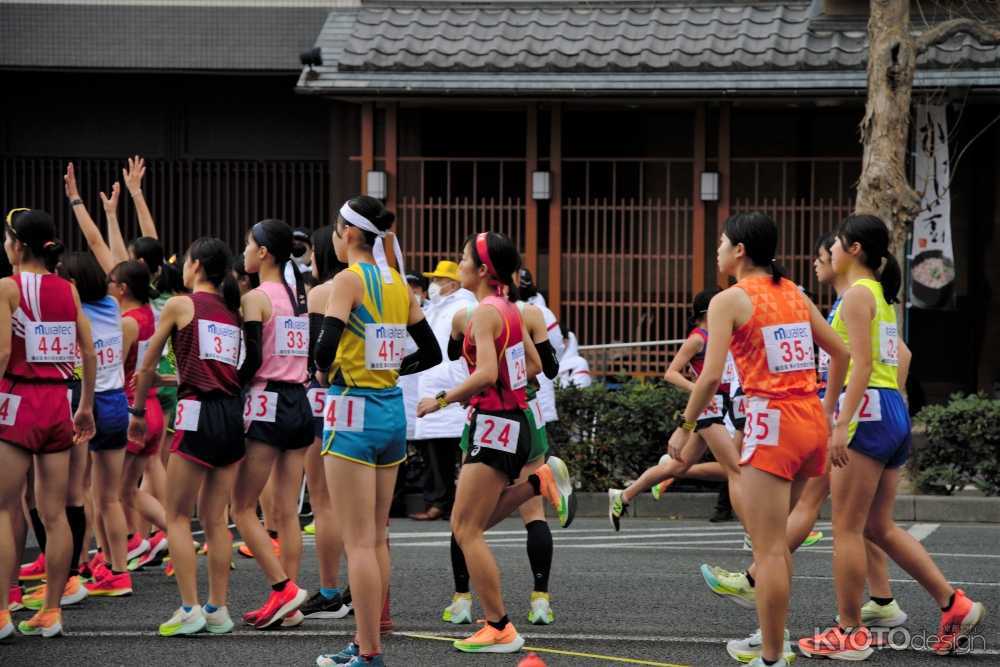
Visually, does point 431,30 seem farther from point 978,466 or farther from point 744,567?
point 744,567

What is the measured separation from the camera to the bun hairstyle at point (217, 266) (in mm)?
8109

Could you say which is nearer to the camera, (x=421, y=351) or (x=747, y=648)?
(x=747, y=648)

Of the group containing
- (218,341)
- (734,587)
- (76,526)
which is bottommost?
(734,587)

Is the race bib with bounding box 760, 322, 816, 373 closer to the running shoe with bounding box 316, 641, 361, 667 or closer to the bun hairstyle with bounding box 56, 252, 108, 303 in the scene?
the running shoe with bounding box 316, 641, 361, 667

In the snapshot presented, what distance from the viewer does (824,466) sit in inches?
272

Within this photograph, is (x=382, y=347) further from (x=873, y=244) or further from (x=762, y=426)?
(x=873, y=244)

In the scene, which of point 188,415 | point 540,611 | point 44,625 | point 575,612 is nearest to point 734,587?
point 575,612

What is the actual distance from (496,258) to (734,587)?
2.08 m

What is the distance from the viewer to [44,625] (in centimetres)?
782

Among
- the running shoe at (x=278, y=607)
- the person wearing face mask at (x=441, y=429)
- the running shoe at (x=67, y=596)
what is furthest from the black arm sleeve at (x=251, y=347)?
the person wearing face mask at (x=441, y=429)

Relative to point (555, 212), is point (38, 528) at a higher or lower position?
lower

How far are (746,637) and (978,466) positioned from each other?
6180 millimetres

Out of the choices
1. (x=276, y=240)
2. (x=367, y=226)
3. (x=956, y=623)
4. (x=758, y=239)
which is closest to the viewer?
(x=758, y=239)

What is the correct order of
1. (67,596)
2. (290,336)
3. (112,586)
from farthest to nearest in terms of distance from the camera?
1. (112,586)
2. (67,596)
3. (290,336)
